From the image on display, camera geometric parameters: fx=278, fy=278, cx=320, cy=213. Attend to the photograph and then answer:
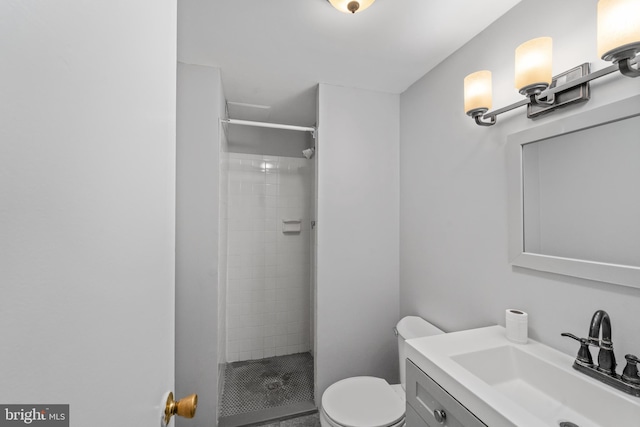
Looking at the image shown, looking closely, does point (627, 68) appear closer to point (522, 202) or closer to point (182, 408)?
point (522, 202)

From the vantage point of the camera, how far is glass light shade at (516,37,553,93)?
1.02m

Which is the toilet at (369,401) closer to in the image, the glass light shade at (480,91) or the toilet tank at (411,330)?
the toilet tank at (411,330)

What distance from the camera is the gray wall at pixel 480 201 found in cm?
101

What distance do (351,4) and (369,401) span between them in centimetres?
198

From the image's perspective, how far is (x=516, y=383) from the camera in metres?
1.09

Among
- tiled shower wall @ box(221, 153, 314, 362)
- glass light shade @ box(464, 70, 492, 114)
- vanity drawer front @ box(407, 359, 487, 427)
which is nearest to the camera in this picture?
vanity drawer front @ box(407, 359, 487, 427)

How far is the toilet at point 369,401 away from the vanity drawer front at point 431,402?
270 mm

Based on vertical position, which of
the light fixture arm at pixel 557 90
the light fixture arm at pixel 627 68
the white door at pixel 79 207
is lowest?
the white door at pixel 79 207

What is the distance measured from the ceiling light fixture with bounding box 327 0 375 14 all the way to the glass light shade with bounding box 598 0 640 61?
2.58 ft

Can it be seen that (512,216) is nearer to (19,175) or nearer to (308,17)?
(308,17)

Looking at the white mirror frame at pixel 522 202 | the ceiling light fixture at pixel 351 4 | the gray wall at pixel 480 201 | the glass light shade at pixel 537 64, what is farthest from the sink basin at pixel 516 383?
the ceiling light fixture at pixel 351 4

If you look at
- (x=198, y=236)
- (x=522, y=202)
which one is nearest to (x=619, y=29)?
(x=522, y=202)

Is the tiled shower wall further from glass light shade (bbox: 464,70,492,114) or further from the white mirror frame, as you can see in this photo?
the white mirror frame

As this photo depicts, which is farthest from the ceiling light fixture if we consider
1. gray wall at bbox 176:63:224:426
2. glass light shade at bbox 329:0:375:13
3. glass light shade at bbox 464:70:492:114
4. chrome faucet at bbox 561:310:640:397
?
chrome faucet at bbox 561:310:640:397
